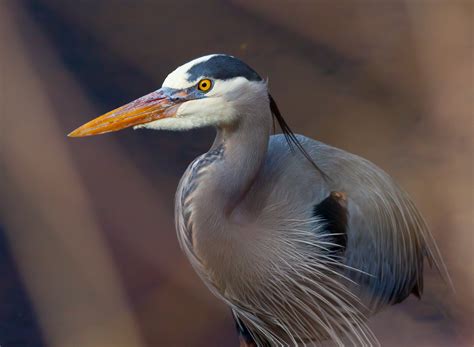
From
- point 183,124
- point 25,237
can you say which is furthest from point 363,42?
point 183,124

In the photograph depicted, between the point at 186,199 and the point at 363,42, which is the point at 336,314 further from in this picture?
the point at 363,42

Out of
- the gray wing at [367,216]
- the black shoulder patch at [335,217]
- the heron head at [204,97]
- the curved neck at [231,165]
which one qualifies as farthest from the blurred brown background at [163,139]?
the heron head at [204,97]

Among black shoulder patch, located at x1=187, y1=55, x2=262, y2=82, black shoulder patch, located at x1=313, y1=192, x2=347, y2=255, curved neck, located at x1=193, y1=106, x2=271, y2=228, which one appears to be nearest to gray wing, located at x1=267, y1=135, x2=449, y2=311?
black shoulder patch, located at x1=313, y1=192, x2=347, y2=255

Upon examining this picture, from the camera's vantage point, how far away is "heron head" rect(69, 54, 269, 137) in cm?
154

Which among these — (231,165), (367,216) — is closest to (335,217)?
(367,216)

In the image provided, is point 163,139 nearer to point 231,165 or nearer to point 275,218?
point 275,218

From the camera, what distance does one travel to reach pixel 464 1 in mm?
3346

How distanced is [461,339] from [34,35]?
209cm

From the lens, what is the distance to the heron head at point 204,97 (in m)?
1.54

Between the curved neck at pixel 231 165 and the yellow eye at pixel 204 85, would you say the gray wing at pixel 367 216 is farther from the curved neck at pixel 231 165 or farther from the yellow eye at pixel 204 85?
the yellow eye at pixel 204 85

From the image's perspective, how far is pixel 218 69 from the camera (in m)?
1.53

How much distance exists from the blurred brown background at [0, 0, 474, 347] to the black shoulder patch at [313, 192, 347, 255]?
66 cm

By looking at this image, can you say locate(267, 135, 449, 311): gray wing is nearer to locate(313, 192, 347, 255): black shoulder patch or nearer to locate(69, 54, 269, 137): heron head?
locate(313, 192, 347, 255): black shoulder patch

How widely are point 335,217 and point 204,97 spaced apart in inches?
20.0
